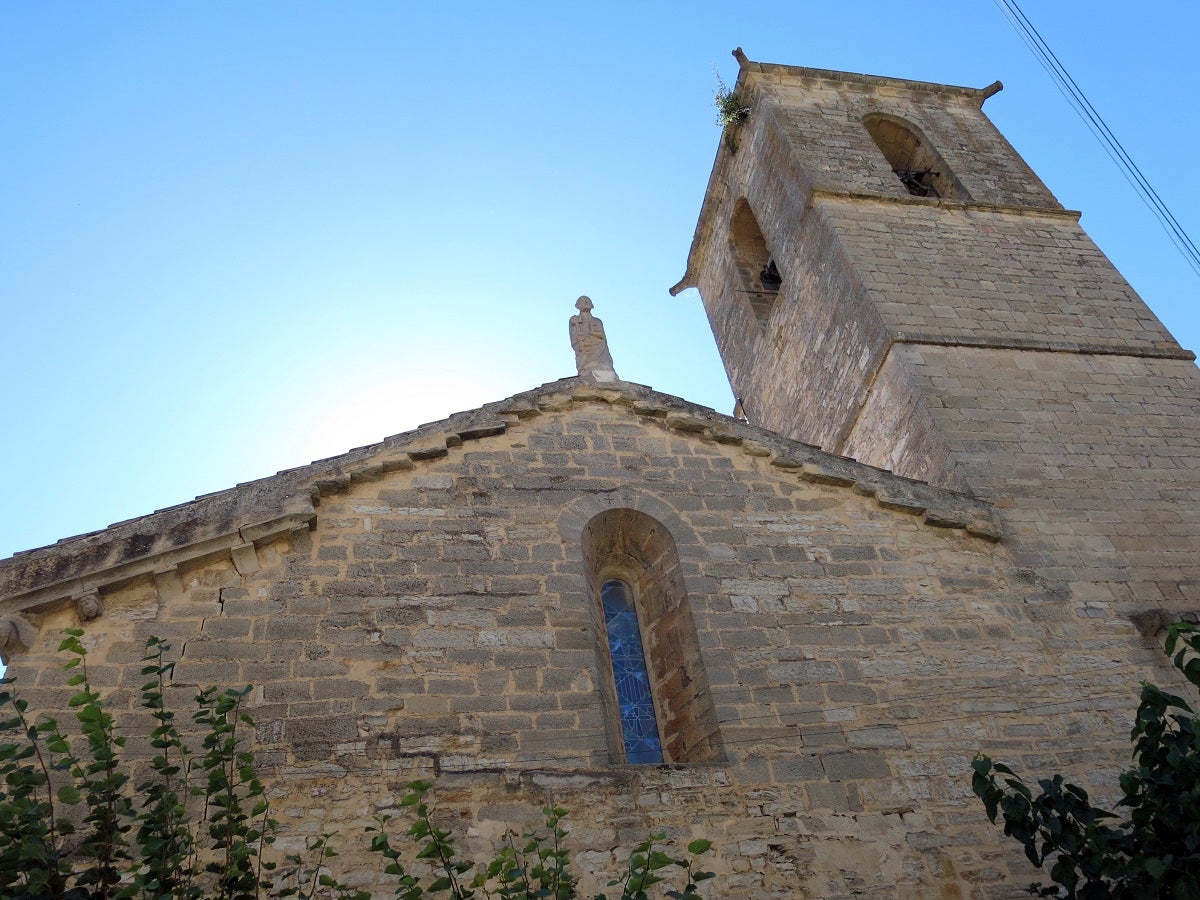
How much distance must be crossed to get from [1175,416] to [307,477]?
23.1 feet

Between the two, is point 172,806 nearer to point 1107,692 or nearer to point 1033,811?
point 1033,811

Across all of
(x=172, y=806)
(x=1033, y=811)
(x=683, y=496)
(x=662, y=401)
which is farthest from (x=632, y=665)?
(x=172, y=806)

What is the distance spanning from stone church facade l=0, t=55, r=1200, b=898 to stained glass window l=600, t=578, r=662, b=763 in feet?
0.14

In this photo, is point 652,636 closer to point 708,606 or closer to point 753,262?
point 708,606

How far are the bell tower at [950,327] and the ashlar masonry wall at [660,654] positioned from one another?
3.25 feet

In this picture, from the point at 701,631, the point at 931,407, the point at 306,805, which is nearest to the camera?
the point at 306,805

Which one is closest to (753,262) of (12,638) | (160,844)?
(12,638)

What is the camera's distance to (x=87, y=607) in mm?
5543

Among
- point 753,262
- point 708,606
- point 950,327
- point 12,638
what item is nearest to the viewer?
point 12,638

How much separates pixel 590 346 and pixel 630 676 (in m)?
2.89

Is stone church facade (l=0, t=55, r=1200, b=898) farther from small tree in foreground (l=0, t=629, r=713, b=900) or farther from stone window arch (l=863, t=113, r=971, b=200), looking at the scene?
stone window arch (l=863, t=113, r=971, b=200)

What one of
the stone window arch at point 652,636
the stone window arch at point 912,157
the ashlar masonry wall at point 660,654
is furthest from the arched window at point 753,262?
the stone window arch at point 652,636

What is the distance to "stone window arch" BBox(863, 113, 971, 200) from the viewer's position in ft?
41.0

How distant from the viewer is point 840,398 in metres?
10.5
